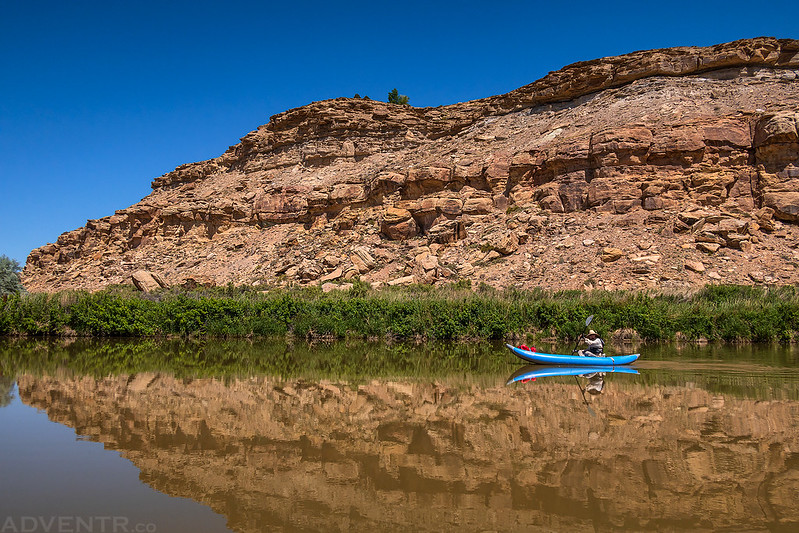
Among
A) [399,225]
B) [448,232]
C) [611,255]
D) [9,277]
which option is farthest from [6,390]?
[399,225]

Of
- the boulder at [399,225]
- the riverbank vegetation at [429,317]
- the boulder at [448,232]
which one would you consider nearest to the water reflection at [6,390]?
the riverbank vegetation at [429,317]

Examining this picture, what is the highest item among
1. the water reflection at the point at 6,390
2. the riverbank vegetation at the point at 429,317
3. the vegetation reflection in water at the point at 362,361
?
the riverbank vegetation at the point at 429,317

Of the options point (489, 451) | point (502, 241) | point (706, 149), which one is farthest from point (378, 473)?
point (706, 149)

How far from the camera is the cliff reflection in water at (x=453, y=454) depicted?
184 inches

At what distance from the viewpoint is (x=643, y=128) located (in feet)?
94.5

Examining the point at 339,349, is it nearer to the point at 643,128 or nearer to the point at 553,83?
the point at 643,128

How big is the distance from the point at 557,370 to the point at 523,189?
62.8 feet

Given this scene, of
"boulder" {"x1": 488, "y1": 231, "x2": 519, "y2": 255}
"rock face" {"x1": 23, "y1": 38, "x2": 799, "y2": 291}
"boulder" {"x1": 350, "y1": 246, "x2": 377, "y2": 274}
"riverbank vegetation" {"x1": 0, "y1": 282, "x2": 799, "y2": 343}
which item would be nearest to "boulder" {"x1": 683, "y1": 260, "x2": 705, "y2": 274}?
"rock face" {"x1": 23, "y1": 38, "x2": 799, "y2": 291}

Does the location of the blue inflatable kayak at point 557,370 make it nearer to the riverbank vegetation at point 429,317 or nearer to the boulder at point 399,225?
the riverbank vegetation at point 429,317

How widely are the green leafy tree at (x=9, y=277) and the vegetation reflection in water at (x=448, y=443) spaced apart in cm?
1309

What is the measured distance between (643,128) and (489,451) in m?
26.4

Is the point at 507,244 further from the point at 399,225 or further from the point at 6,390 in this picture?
the point at 6,390

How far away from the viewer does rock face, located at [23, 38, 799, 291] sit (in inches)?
1027

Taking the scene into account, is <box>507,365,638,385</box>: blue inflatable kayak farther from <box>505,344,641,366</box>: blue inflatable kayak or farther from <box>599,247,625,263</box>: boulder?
<box>599,247,625,263</box>: boulder
